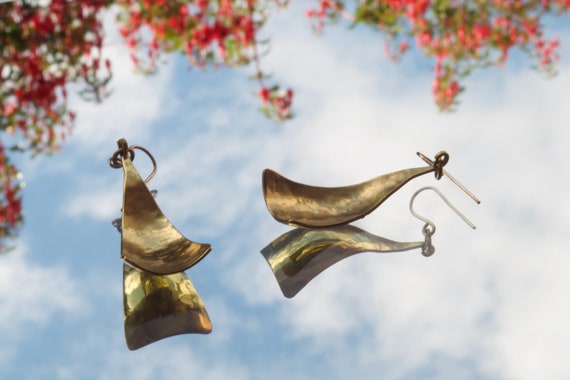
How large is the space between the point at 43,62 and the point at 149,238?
520mm

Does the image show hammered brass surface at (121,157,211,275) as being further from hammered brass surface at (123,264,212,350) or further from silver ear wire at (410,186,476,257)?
silver ear wire at (410,186,476,257)

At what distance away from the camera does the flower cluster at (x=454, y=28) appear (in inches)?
45.3

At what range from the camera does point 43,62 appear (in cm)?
122

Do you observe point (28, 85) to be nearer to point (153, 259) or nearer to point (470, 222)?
point (153, 259)

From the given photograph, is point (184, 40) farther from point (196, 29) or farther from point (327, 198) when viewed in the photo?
point (327, 198)

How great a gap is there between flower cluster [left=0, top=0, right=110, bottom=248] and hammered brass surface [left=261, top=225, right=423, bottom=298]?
475 millimetres

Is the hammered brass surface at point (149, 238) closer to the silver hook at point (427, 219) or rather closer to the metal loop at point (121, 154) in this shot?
the metal loop at point (121, 154)

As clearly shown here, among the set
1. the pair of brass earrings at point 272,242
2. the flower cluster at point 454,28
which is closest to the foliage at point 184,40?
the flower cluster at point 454,28

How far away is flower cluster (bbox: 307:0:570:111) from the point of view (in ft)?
3.78

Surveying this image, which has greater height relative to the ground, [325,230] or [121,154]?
[121,154]

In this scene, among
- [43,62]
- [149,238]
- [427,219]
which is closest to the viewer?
[149,238]

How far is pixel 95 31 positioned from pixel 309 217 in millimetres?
567

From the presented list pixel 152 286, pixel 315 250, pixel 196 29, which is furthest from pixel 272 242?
pixel 196 29

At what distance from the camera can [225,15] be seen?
47.3 inches
